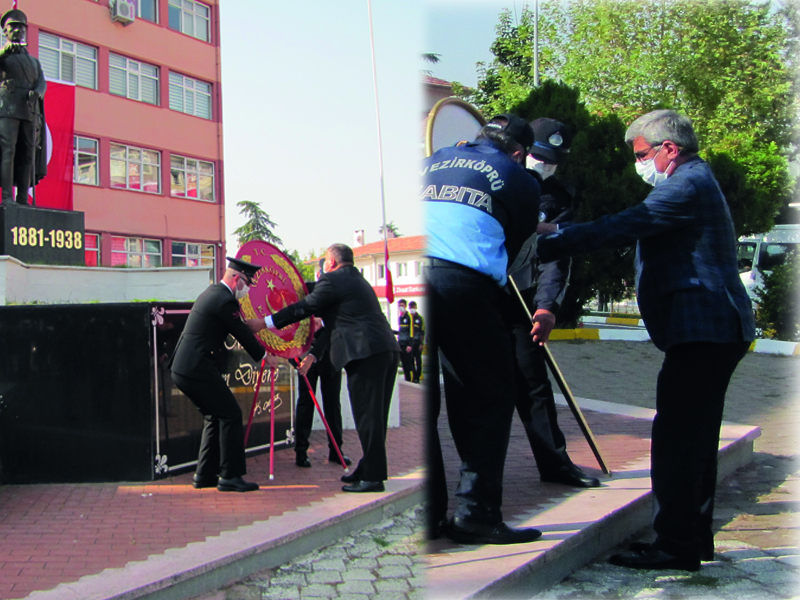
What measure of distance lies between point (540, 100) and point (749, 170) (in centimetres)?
714

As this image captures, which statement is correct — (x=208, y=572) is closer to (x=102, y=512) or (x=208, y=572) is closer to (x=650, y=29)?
(x=102, y=512)

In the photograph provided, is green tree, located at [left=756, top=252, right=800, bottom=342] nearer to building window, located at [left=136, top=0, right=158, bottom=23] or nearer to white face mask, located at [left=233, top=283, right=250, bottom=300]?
white face mask, located at [left=233, top=283, right=250, bottom=300]

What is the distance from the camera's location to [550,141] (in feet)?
13.3

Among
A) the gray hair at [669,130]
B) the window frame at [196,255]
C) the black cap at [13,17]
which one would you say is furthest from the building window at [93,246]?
the gray hair at [669,130]

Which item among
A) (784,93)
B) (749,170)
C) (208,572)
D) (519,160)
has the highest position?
(784,93)

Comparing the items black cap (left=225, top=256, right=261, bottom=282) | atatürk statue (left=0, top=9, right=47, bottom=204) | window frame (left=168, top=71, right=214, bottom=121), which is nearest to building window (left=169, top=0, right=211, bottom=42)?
window frame (left=168, top=71, right=214, bottom=121)

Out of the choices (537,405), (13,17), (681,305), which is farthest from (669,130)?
(13,17)

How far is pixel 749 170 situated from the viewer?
22359 millimetres

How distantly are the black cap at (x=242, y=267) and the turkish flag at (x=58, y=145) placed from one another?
49.5ft

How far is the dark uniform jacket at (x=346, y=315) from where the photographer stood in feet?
17.3

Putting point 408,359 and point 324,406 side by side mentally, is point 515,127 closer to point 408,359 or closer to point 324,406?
point 324,406

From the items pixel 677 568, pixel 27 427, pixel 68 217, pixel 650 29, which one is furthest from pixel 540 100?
pixel 677 568

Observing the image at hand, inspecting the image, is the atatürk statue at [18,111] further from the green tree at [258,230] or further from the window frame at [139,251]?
the window frame at [139,251]

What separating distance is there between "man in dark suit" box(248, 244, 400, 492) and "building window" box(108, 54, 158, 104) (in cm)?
2535
